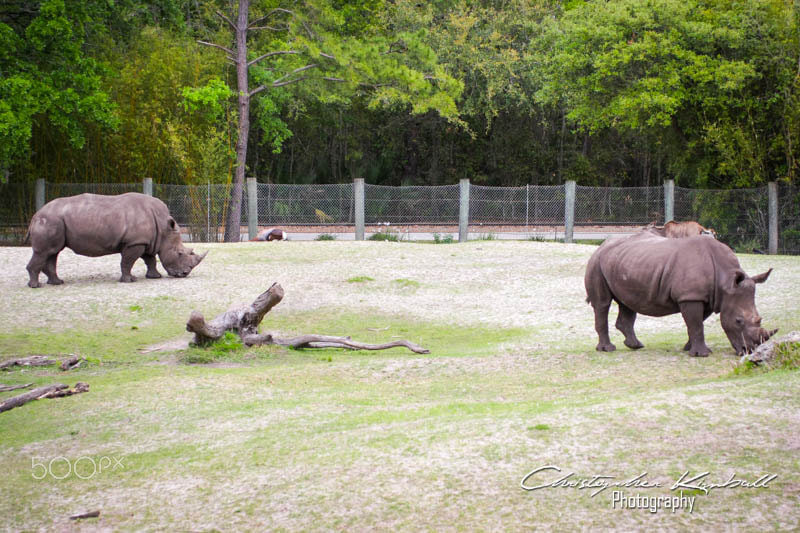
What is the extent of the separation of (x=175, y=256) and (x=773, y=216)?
15545 mm

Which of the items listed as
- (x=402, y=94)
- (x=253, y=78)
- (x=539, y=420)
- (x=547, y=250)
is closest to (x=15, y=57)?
(x=253, y=78)

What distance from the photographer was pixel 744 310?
8039 millimetres

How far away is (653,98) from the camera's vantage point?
76.1ft

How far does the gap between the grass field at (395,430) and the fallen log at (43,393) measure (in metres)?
0.12

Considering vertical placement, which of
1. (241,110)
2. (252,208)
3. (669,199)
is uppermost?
(241,110)

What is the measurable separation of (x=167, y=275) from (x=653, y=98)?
14.0 m

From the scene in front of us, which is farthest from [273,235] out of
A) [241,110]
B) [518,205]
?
[518,205]

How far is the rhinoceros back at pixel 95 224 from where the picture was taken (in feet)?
47.3

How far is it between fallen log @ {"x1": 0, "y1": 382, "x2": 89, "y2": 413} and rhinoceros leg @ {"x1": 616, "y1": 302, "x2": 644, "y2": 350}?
5.40 m

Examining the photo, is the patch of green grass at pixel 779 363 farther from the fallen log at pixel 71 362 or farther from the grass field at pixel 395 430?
the fallen log at pixel 71 362

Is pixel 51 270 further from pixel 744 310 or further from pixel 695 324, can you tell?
pixel 744 310

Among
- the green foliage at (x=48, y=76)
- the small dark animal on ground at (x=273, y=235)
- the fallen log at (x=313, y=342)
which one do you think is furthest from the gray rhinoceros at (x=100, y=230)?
the small dark animal on ground at (x=273, y=235)

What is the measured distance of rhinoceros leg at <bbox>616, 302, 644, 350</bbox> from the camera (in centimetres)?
923

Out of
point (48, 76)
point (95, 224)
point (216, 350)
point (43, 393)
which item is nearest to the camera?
point (43, 393)
